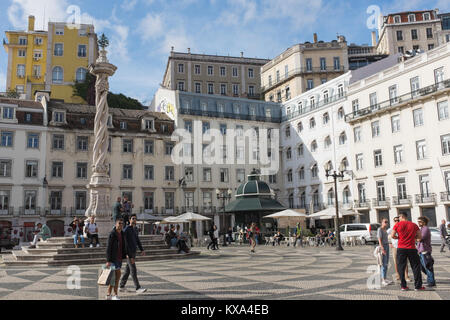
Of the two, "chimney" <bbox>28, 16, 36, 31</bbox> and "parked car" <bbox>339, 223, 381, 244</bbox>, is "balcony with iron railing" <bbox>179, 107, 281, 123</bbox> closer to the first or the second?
"parked car" <bbox>339, 223, 381, 244</bbox>

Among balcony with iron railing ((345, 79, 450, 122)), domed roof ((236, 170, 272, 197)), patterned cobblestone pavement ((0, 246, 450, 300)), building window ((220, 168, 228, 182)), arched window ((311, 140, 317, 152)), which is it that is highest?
balcony with iron railing ((345, 79, 450, 122))

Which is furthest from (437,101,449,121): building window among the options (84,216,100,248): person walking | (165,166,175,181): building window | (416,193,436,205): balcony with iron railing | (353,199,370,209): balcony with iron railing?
(84,216,100,248): person walking

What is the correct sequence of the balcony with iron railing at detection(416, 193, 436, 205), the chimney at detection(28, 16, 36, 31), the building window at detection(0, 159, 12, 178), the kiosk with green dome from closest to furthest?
the kiosk with green dome, the balcony with iron railing at detection(416, 193, 436, 205), the building window at detection(0, 159, 12, 178), the chimney at detection(28, 16, 36, 31)

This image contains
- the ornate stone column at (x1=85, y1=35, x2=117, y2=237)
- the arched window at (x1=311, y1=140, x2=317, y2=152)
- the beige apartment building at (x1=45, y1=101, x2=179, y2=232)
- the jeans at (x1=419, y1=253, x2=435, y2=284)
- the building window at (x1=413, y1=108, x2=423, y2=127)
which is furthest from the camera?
the arched window at (x1=311, y1=140, x2=317, y2=152)

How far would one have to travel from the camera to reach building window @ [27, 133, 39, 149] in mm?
41375

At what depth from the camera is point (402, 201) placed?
37594mm

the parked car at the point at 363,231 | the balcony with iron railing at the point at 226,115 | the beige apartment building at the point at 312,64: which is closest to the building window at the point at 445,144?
the parked car at the point at 363,231

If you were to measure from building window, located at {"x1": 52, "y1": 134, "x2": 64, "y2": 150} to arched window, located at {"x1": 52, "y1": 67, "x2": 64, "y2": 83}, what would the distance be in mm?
20913

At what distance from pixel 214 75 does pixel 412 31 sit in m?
34.0

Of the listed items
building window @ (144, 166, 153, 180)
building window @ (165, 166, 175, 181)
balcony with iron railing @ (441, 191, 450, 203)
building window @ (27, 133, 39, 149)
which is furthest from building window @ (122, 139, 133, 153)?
balcony with iron railing @ (441, 191, 450, 203)

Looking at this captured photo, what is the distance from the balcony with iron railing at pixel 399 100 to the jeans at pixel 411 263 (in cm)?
2944

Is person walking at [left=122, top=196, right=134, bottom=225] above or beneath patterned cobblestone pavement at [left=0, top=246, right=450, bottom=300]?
above

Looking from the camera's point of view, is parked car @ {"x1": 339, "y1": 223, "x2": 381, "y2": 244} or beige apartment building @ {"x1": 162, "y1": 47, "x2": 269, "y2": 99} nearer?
parked car @ {"x1": 339, "y1": 223, "x2": 381, "y2": 244}
